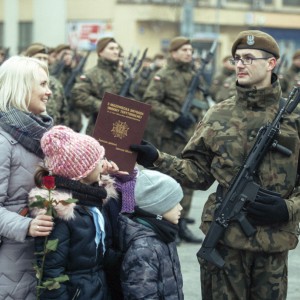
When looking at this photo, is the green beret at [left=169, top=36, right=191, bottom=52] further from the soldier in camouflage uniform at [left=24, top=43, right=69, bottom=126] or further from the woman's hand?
the woman's hand

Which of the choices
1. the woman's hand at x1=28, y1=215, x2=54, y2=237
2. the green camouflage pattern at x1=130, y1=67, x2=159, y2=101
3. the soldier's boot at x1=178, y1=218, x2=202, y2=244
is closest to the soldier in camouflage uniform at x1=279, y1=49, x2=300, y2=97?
the green camouflage pattern at x1=130, y1=67, x2=159, y2=101

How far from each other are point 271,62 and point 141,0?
1458 inches

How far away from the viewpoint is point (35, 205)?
4.05 metres

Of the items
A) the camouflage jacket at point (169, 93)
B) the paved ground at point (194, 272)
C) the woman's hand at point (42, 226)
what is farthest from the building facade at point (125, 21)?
the woman's hand at point (42, 226)

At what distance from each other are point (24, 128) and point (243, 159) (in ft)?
3.68

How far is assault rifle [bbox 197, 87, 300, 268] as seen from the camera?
468cm

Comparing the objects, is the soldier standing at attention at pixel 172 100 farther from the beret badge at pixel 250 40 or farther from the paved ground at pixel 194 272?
the beret badge at pixel 250 40

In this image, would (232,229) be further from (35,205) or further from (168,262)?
(35,205)

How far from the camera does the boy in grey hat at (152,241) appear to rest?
4391 mm

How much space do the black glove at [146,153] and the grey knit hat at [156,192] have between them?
10 centimetres

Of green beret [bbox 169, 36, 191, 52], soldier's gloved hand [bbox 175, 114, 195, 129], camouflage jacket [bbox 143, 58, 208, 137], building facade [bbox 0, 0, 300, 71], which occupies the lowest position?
building facade [bbox 0, 0, 300, 71]

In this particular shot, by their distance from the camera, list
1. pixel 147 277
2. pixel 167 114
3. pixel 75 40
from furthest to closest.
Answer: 1. pixel 75 40
2. pixel 167 114
3. pixel 147 277

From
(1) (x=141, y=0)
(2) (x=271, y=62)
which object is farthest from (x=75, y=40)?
(2) (x=271, y=62)

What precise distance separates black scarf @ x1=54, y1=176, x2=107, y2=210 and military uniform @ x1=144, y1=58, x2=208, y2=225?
536 cm
